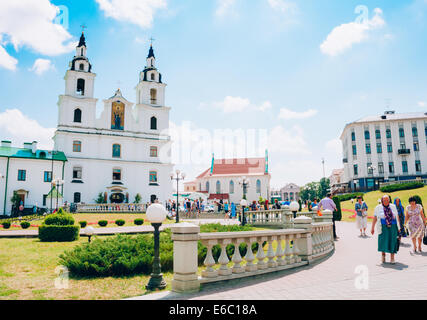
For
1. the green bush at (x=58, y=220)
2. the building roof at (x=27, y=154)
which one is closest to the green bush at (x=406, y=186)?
the green bush at (x=58, y=220)

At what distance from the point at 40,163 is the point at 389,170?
58.8 metres

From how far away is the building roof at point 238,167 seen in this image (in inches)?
3273

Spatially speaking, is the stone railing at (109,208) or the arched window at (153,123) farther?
the arched window at (153,123)

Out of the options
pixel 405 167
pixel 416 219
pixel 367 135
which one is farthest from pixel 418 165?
pixel 416 219

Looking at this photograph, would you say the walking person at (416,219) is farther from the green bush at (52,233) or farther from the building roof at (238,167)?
the building roof at (238,167)

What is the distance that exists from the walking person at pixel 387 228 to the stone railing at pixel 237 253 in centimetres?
173

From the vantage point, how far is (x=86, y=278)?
7.68 meters

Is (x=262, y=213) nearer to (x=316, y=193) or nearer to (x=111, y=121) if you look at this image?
(x=111, y=121)

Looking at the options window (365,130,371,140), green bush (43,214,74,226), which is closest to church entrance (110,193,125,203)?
green bush (43,214,74,226)

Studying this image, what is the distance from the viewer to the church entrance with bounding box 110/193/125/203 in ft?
155

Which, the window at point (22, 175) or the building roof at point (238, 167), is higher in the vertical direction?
the building roof at point (238, 167)

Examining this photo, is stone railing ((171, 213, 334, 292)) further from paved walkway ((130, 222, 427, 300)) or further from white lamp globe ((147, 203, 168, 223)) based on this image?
white lamp globe ((147, 203, 168, 223))

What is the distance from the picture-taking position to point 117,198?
4769 cm
